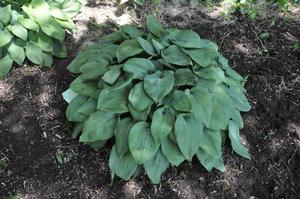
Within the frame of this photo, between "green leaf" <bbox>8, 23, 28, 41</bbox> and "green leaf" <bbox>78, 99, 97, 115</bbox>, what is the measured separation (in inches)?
37.1

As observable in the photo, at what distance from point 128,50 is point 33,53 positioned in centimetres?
104

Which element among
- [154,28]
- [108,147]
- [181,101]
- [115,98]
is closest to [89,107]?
[115,98]

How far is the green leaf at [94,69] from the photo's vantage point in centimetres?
323

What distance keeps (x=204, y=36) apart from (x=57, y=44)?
151 cm

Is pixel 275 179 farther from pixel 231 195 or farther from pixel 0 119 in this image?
pixel 0 119

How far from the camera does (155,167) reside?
3055mm

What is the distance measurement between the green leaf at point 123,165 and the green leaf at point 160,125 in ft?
0.91

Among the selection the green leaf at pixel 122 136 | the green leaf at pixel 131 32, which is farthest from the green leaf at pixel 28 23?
the green leaf at pixel 122 136

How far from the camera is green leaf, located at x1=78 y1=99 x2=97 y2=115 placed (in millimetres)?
3188

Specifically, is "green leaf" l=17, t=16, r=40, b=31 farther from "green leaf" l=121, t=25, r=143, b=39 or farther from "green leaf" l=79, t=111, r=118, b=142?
"green leaf" l=79, t=111, r=118, b=142

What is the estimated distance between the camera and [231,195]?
322 cm

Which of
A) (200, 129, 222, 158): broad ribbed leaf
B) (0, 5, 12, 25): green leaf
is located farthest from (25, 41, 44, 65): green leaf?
(200, 129, 222, 158): broad ribbed leaf

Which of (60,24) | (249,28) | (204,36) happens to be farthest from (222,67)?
(60,24)

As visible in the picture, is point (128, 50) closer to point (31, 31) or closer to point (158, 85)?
point (158, 85)
